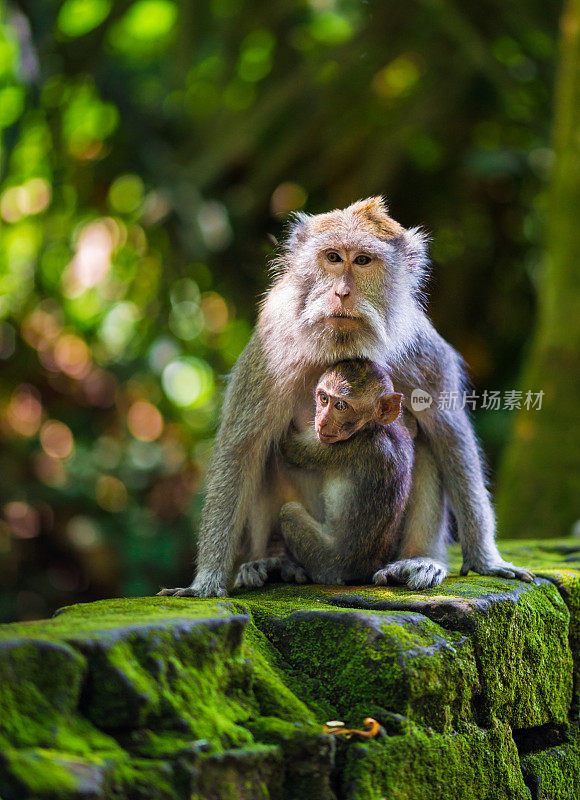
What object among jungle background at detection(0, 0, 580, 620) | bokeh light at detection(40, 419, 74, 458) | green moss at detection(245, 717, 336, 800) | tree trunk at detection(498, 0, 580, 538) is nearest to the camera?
green moss at detection(245, 717, 336, 800)

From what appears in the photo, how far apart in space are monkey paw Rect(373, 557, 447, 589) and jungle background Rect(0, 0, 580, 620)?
454 centimetres

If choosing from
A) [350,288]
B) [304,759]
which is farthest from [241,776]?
[350,288]

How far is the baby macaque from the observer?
331 cm

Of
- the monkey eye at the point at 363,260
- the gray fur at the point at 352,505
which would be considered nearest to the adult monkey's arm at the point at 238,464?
the gray fur at the point at 352,505

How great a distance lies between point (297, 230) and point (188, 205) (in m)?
4.85

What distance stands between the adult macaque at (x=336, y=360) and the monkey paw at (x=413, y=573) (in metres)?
0.01

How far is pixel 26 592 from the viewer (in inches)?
337

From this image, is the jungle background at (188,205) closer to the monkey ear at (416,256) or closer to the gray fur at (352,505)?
the monkey ear at (416,256)

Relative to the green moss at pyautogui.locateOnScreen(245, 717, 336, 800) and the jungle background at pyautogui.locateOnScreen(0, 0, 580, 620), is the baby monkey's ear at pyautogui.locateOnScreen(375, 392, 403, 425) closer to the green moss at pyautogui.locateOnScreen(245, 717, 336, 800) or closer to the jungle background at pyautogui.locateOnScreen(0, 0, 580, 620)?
the green moss at pyautogui.locateOnScreen(245, 717, 336, 800)

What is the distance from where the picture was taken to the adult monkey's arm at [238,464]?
3520 mm

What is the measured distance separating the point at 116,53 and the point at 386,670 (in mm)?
7815

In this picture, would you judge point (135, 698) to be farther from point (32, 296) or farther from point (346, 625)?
point (32, 296)

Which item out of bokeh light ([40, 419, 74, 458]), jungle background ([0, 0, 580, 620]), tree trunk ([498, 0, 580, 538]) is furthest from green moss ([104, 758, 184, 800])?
bokeh light ([40, 419, 74, 458])

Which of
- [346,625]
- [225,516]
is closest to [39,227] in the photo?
[225,516]
